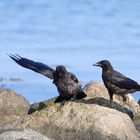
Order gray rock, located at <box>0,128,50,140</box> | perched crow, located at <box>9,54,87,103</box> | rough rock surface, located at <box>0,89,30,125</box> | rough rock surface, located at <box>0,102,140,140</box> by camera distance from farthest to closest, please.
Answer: rough rock surface, located at <box>0,89,30,125</box>, perched crow, located at <box>9,54,87,103</box>, rough rock surface, located at <box>0,102,140,140</box>, gray rock, located at <box>0,128,50,140</box>

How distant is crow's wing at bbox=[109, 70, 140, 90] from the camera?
22.1 metres

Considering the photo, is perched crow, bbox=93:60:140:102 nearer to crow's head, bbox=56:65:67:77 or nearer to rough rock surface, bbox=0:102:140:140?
crow's head, bbox=56:65:67:77

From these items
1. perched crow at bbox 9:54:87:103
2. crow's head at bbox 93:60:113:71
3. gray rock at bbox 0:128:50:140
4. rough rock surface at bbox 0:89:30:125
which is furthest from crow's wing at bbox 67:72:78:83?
gray rock at bbox 0:128:50:140

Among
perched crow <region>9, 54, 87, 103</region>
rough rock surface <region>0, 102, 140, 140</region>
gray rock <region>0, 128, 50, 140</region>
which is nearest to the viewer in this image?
gray rock <region>0, 128, 50, 140</region>

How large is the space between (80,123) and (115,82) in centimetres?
520

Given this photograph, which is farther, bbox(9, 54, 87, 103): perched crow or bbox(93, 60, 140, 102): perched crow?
bbox(93, 60, 140, 102): perched crow

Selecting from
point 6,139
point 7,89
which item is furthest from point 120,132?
point 7,89

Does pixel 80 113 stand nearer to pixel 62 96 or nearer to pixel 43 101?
pixel 62 96

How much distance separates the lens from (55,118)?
1728cm

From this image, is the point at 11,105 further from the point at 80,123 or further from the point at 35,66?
the point at 80,123

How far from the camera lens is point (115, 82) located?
22.0m

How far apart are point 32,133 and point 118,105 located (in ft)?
28.7

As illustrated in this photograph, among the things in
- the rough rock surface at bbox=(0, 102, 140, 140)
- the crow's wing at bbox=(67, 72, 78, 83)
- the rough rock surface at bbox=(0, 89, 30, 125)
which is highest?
the crow's wing at bbox=(67, 72, 78, 83)

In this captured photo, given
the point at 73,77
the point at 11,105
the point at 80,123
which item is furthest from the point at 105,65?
the point at 11,105
